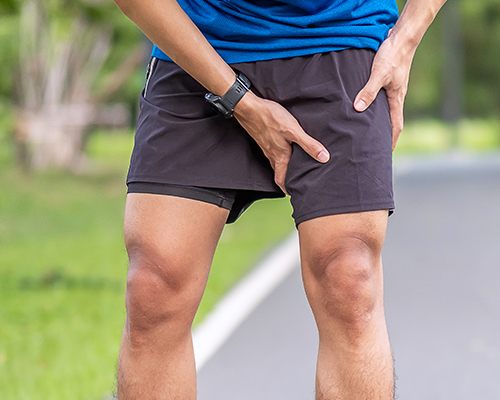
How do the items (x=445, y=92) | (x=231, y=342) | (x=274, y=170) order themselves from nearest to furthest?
1. (x=274, y=170)
2. (x=231, y=342)
3. (x=445, y=92)

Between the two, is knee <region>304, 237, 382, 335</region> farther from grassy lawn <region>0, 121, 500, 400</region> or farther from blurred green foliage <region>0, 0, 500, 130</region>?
blurred green foliage <region>0, 0, 500, 130</region>

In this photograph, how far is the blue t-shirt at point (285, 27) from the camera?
2102 millimetres

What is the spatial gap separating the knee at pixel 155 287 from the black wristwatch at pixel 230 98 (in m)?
0.41

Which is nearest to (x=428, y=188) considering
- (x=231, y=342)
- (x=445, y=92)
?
(x=231, y=342)

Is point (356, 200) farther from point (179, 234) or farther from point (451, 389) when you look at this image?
point (451, 389)

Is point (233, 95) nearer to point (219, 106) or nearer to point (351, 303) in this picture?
point (219, 106)

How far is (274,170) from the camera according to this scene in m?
2.15

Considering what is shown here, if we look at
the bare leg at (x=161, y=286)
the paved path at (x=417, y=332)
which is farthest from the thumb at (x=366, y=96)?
the paved path at (x=417, y=332)

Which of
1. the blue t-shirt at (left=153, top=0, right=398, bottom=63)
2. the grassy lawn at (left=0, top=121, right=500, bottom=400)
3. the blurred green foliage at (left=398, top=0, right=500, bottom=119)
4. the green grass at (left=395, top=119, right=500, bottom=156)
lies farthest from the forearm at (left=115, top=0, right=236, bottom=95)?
the blurred green foliage at (left=398, top=0, right=500, bottom=119)

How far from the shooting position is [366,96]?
6.76ft

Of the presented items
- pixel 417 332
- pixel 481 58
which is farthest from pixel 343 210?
pixel 481 58

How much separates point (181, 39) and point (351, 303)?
0.82 metres

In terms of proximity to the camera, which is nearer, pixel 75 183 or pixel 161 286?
pixel 161 286

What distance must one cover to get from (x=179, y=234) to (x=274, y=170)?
12.4 inches
